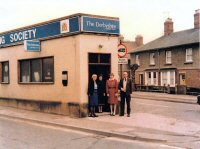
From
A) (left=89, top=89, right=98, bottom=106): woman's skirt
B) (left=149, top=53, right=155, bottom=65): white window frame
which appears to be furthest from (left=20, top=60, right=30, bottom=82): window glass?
(left=149, top=53, right=155, bottom=65): white window frame

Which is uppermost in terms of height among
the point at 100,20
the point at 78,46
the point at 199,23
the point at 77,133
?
the point at 199,23

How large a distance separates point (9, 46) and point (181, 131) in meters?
12.5

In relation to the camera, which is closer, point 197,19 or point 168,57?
point 197,19

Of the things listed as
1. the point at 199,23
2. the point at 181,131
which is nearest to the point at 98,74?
the point at 181,131

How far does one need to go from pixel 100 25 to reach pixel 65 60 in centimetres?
218

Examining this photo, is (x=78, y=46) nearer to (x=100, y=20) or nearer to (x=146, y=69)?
(x=100, y=20)

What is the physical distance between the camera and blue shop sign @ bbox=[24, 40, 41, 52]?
1786 cm

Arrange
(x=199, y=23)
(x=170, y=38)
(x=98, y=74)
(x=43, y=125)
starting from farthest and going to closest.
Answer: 1. (x=170, y=38)
2. (x=199, y=23)
3. (x=98, y=74)
4. (x=43, y=125)

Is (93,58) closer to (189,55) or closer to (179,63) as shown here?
(189,55)

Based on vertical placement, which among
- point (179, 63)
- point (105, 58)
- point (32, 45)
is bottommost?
point (105, 58)

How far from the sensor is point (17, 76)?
808 inches

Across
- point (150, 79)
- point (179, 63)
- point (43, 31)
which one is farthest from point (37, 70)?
point (150, 79)

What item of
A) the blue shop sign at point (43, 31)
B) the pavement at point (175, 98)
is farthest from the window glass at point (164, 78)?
the blue shop sign at point (43, 31)

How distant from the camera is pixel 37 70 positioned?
19.1 meters
